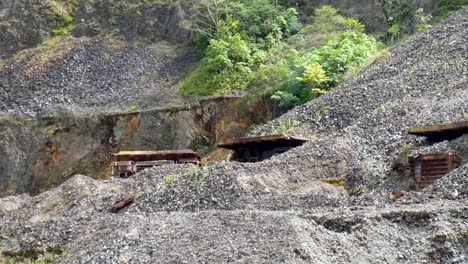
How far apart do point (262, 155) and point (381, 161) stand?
4080mm

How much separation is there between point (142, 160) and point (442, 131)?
27.9ft

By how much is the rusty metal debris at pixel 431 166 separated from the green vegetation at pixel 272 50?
9.32 meters

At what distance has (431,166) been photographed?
1444cm

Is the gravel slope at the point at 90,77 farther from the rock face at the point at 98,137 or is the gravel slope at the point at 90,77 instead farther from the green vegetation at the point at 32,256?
the green vegetation at the point at 32,256

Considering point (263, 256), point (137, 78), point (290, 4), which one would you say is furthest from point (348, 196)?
point (290, 4)

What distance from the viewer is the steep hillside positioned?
10.7 metres

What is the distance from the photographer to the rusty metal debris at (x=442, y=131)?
14.9 metres

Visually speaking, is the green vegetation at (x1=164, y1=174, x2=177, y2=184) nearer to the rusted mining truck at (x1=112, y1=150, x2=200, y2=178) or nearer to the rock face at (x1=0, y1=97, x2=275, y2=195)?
the rusted mining truck at (x1=112, y1=150, x2=200, y2=178)

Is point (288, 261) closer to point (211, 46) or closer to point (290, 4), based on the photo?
point (211, 46)

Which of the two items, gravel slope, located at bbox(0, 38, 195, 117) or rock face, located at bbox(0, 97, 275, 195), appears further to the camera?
gravel slope, located at bbox(0, 38, 195, 117)

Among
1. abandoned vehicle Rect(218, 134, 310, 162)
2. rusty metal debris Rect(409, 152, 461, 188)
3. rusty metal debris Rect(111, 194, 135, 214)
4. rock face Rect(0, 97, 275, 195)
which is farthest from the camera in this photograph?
rock face Rect(0, 97, 275, 195)

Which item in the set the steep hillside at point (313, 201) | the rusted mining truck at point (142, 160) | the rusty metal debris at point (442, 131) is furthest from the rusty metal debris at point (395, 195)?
the rusted mining truck at point (142, 160)

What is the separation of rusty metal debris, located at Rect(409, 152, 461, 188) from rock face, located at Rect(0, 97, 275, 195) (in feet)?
40.3

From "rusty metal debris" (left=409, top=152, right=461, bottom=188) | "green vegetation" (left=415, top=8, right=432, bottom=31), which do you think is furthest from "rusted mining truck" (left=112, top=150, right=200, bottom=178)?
"green vegetation" (left=415, top=8, right=432, bottom=31)
